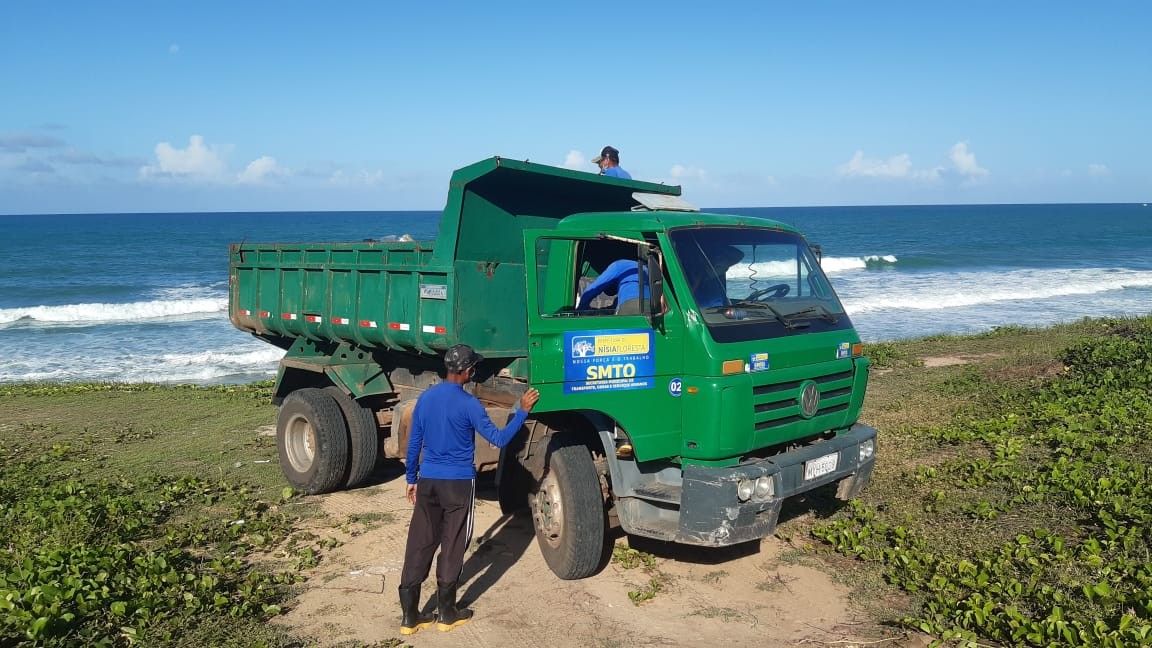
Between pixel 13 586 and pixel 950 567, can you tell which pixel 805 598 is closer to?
pixel 950 567

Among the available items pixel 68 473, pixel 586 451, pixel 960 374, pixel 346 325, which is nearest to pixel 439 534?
pixel 586 451

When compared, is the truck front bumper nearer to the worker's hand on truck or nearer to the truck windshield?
the truck windshield

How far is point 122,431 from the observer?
36.5 ft

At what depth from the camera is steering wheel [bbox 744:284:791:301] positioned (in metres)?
5.97

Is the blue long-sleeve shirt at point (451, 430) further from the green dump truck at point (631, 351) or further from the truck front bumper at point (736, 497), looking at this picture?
the truck front bumper at point (736, 497)

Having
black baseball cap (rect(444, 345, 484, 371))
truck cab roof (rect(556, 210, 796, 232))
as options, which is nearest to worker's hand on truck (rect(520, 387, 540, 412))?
black baseball cap (rect(444, 345, 484, 371))

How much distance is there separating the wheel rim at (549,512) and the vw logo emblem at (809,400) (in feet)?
5.96

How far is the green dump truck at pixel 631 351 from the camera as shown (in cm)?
540

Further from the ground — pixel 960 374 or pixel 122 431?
pixel 960 374

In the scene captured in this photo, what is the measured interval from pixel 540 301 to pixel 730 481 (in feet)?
Answer: 5.70

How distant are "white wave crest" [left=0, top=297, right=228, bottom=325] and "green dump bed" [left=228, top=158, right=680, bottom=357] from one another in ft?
79.9

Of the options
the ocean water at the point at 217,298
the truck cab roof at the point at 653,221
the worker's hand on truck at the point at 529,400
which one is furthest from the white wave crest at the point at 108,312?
the worker's hand on truck at the point at 529,400

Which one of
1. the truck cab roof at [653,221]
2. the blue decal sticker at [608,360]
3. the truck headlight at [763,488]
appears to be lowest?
the truck headlight at [763,488]

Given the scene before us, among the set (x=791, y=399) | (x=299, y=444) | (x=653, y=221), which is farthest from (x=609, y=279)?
(x=299, y=444)
